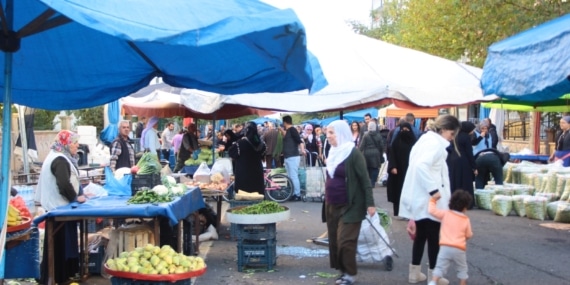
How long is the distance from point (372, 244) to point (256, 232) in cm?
151

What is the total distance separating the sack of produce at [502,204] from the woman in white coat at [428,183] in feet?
20.3

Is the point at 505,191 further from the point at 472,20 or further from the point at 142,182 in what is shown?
the point at 142,182

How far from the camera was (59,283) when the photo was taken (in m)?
7.59

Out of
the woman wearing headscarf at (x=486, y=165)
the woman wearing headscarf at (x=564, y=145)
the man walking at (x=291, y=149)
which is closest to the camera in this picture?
the woman wearing headscarf at (x=564, y=145)

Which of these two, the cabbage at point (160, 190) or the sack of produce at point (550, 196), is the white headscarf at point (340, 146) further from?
the sack of produce at point (550, 196)

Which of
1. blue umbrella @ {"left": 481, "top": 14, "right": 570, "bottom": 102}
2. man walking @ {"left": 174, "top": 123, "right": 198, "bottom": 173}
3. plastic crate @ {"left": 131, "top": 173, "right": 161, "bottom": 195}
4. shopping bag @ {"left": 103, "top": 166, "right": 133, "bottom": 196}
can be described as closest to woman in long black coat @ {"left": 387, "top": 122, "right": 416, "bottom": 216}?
plastic crate @ {"left": 131, "top": 173, "right": 161, "bottom": 195}

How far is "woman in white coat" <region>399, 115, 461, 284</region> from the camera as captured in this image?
702 cm

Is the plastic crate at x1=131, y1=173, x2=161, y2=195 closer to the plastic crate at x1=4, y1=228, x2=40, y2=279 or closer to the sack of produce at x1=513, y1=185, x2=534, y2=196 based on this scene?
the plastic crate at x1=4, y1=228, x2=40, y2=279

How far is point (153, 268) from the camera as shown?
5.66 metres

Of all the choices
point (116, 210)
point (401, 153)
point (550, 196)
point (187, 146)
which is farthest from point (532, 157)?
point (116, 210)

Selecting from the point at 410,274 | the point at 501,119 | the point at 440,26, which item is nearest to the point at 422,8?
the point at 440,26

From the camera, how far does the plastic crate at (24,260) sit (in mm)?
7312

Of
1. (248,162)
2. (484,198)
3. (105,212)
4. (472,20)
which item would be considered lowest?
(484,198)

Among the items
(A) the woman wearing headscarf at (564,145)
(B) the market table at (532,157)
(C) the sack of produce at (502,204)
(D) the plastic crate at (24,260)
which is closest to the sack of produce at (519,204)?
(C) the sack of produce at (502,204)
